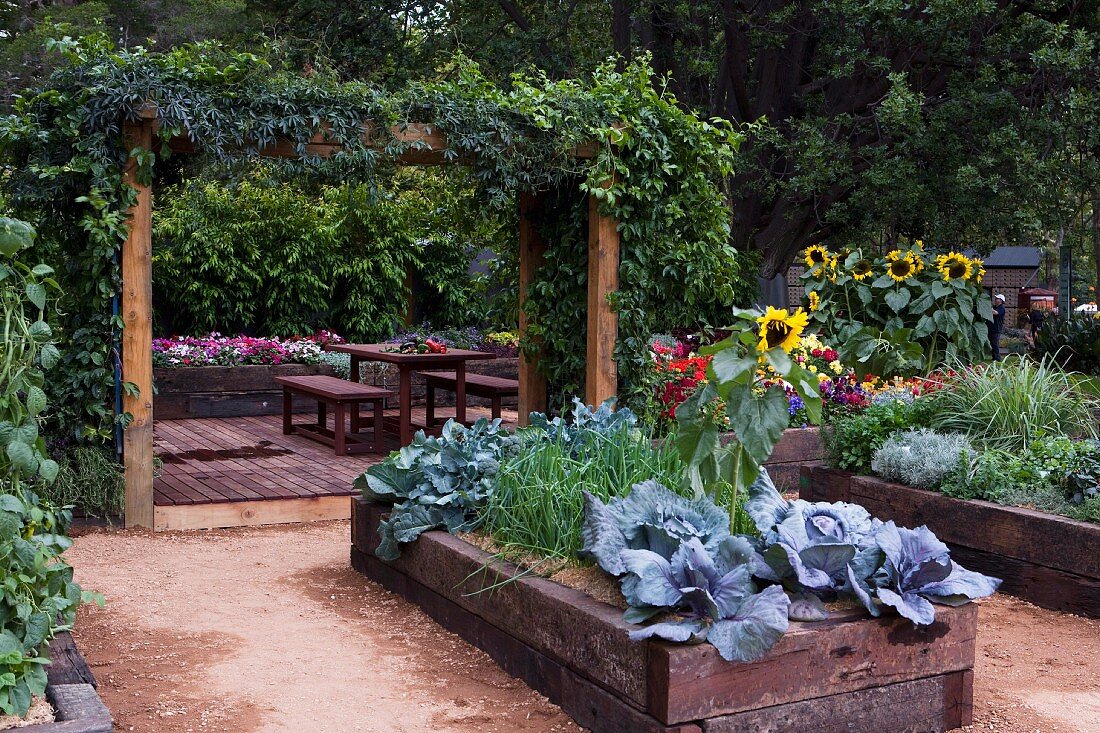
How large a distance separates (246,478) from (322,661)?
3.42m

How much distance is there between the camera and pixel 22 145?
19.5ft

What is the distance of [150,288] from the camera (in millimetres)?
6043

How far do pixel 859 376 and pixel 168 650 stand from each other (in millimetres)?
5708

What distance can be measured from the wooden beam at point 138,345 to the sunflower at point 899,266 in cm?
554

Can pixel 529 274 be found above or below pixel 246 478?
above

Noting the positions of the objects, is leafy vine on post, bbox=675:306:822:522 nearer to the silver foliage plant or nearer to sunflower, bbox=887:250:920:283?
the silver foliage plant

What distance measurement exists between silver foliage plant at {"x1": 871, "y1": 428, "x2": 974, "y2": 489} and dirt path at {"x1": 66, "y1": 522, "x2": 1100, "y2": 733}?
712mm

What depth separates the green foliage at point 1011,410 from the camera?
552 cm

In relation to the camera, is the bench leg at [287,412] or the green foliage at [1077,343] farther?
the green foliage at [1077,343]

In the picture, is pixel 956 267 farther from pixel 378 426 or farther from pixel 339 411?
pixel 339 411

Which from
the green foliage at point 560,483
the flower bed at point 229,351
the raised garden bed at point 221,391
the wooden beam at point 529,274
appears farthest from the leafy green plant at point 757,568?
the flower bed at point 229,351

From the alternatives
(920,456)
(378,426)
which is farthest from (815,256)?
(920,456)

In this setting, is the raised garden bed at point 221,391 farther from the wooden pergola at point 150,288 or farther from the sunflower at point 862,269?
the sunflower at point 862,269

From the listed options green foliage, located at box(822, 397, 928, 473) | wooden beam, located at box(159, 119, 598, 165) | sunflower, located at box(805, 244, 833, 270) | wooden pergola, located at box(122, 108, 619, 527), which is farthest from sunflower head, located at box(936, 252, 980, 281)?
wooden beam, located at box(159, 119, 598, 165)
